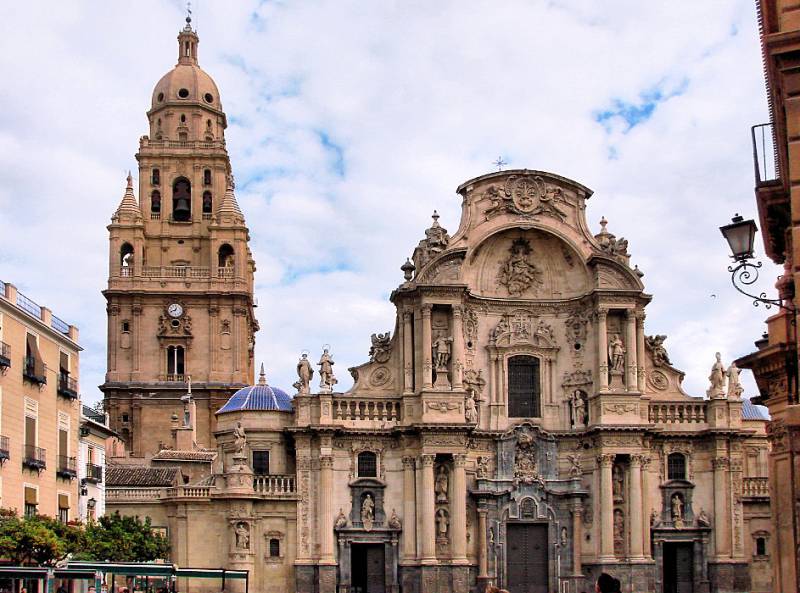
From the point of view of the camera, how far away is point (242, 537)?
54531mm

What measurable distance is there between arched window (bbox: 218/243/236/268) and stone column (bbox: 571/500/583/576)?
32374mm

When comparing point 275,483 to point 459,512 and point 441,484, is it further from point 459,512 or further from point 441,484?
point 459,512

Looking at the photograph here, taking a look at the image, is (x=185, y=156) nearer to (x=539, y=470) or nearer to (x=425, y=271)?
(x=425, y=271)

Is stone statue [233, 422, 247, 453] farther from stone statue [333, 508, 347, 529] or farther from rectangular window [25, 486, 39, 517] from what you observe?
rectangular window [25, 486, 39, 517]

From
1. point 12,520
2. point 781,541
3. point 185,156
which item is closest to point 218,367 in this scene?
point 185,156

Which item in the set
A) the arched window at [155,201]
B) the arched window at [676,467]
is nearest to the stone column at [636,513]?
the arched window at [676,467]

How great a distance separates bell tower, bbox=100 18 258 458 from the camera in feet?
253

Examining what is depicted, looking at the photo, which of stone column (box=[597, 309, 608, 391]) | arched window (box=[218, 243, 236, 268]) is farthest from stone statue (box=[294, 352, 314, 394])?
arched window (box=[218, 243, 236, 268])

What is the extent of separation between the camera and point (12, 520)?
116 ft

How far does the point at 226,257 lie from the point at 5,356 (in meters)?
42.7

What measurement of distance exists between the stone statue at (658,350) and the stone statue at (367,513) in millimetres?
14515

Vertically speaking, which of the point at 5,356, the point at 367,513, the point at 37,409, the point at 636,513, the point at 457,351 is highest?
the point at 457,351

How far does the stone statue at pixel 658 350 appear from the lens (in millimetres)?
58875

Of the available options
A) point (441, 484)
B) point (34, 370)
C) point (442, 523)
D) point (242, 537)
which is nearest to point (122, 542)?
point (34, 370)
